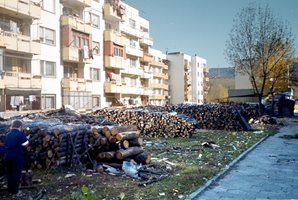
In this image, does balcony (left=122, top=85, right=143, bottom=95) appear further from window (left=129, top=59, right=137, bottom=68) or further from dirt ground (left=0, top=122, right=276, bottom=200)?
dirt ground (left=0, top=122, right=276, bottom=200)

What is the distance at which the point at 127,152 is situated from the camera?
12102 mm

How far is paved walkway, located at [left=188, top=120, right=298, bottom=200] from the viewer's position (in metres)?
8.97

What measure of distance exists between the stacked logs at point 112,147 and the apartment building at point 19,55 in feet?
58.7

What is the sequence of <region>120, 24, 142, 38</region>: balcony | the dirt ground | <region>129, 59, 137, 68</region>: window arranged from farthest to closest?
<region>129, 59, 137, 68</region>: window < <region>120, 24, 142, 38</region>: balcony < the dirt ground

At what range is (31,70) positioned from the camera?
32.3m

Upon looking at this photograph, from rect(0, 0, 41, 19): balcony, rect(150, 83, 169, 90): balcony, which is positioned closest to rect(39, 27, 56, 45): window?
rect(0, 0, 41, 19): balcony

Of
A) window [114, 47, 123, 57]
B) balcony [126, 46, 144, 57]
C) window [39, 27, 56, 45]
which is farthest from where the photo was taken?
balcony [126, 46, 144, 57]

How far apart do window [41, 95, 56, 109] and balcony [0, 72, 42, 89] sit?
2.17 m

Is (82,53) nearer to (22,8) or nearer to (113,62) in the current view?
(113,62)

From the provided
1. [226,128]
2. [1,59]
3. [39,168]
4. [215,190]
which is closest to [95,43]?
[1,59]

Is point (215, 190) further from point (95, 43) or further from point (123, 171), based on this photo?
point (95, 43)

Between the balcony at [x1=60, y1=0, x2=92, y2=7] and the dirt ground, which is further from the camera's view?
the balcony at [x1=60, y1=0, x2=92, y2=7]

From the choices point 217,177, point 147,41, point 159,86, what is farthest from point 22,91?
point 159,86

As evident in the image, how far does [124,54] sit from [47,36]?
1770 centimetres
